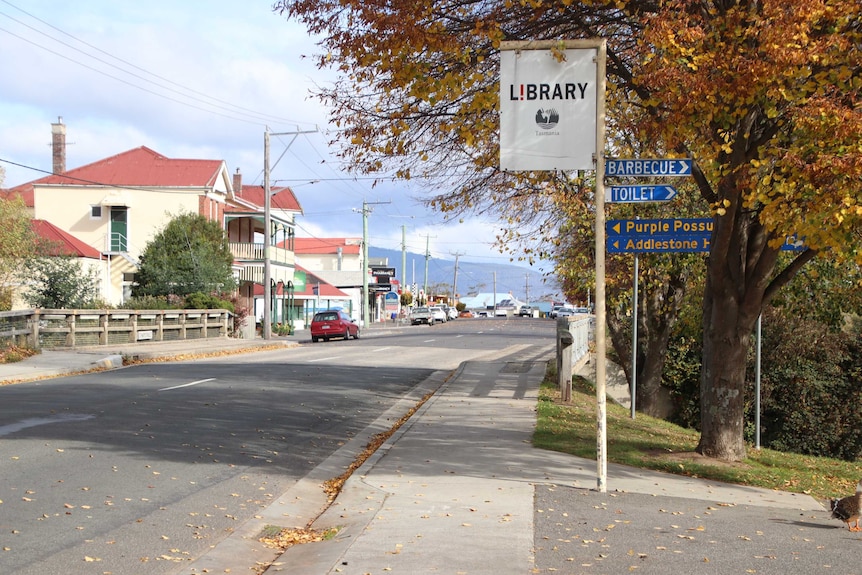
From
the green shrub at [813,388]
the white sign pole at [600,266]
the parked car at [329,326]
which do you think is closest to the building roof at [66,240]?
the parked car at [329,326]

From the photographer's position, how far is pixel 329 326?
146 feet

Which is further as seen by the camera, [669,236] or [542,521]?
[669,236]

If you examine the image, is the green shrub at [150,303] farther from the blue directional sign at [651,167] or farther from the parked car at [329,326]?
the blue directional sign at [651,167]

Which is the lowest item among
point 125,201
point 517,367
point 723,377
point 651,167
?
point 517,367

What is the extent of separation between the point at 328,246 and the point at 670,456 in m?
101

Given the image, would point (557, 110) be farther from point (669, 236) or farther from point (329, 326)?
point (329, 326)

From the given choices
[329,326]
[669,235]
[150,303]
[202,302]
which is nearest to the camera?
Result: [669,235]

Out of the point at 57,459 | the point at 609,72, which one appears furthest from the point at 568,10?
the point at 57,459

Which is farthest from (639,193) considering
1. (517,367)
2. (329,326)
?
(329,326)

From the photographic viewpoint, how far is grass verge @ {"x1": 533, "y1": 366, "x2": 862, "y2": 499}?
404 inches

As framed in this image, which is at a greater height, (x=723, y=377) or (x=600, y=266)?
(x=600, y=266)

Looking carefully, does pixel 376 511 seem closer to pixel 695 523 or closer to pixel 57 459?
pixel 695 523

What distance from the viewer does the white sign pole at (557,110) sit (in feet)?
28.3

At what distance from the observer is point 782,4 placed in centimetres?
884
